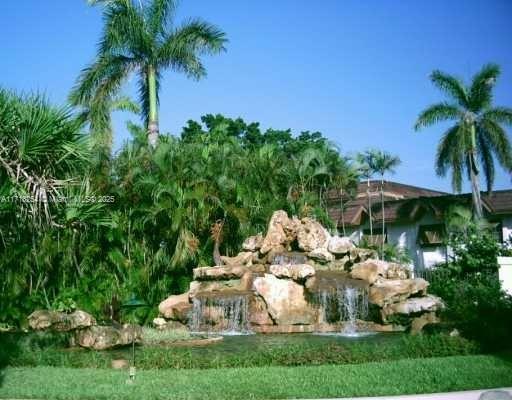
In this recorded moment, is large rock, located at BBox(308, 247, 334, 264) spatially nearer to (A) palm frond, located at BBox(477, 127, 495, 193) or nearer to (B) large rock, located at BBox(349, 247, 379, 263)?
(B) large rock, located at BBox(349, 247, 379, 263)

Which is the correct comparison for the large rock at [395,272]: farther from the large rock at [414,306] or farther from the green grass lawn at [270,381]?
the green grass lawn at [270,381]

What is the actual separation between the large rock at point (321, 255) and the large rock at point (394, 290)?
1989mm

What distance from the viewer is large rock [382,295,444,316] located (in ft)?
Answer: 57.1

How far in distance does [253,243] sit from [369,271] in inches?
160

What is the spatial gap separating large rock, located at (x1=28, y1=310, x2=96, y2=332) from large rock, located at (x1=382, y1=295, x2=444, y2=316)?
8269mm

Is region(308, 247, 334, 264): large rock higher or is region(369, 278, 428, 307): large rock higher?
region(308, 247, 334, 264): large rock

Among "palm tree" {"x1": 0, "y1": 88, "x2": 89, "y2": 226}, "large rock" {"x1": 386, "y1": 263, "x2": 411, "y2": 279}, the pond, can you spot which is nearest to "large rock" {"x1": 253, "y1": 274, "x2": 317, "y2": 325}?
the pond

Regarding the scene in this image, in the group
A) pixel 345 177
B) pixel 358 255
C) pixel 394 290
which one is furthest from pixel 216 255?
pixel 345 177

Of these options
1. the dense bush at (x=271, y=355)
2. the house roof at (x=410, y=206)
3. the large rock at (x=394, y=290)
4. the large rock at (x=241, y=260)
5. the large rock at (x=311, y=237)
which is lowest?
the dense bush at (x=271, y=355)

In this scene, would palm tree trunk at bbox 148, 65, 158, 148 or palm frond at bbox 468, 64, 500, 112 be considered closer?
palm tree trunk at bbox 148, 65, 158, 148

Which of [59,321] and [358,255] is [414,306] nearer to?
[358,255]

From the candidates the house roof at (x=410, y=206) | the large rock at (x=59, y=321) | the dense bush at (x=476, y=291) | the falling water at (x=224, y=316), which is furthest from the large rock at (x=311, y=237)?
the house roof at (x=410, y=206)

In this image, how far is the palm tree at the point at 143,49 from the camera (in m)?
24.5

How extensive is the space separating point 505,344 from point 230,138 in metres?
17.0
